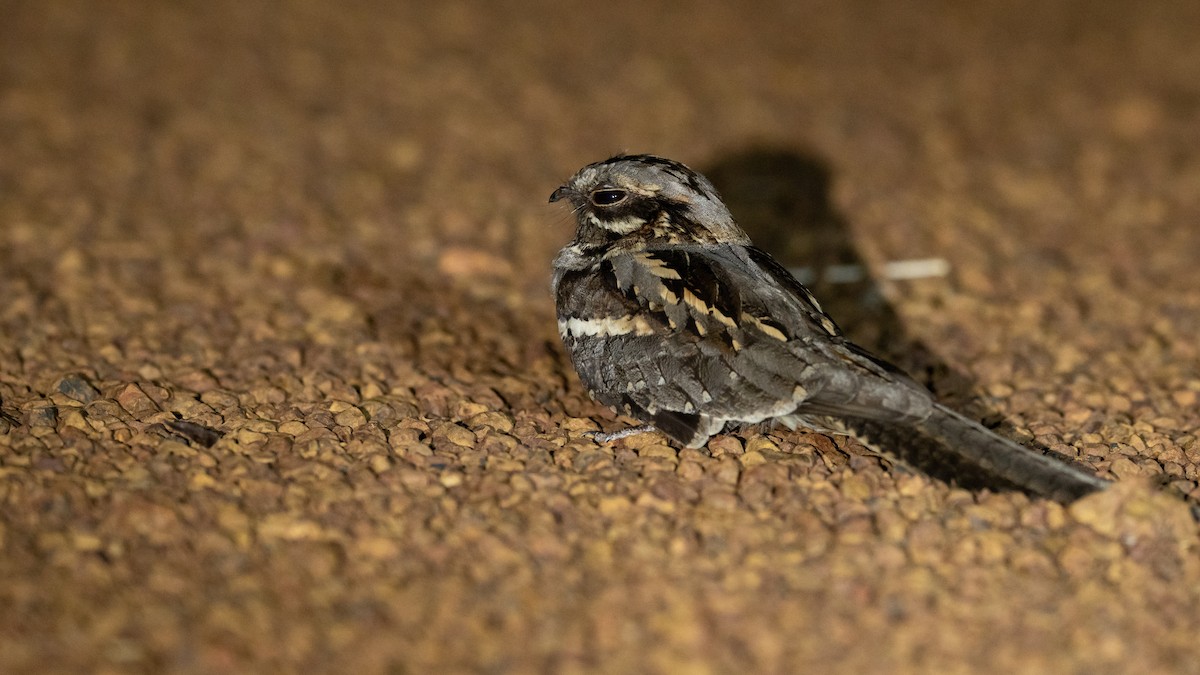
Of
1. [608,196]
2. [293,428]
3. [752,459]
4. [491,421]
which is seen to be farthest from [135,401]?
[752,459]

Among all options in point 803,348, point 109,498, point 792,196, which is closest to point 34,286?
point 109,498

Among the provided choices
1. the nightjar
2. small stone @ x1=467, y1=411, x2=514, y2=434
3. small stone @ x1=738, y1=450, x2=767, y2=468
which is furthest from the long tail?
small stone @ x1=467, y1=411, x2=514, y2=434

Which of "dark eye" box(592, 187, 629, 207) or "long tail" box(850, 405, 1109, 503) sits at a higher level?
"dark eye" box(592, 187, 629, 207)

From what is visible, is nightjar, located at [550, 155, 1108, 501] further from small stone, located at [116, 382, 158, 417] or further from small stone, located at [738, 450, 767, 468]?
small stone, located at [116, 382, 158, 417]

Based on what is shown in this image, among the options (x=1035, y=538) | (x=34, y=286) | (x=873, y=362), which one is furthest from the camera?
(x=34, y=286)

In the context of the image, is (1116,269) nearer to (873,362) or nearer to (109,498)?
(873,362)

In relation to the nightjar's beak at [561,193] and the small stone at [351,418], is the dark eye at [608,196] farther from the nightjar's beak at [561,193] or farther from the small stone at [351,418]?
the small stone at [351,418]

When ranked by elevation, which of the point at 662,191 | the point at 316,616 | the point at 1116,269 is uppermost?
the point at 662,191

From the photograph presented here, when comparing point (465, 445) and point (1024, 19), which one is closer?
point (465, 445)
